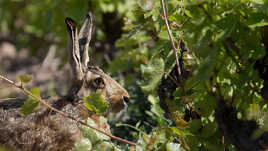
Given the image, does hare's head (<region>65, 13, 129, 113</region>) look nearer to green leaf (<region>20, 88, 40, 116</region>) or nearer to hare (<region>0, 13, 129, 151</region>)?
hare (<region>0, 13, 129, 151</region>)

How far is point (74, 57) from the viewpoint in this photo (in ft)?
9.14

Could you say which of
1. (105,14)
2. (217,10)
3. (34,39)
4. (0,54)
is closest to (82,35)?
(217,10)

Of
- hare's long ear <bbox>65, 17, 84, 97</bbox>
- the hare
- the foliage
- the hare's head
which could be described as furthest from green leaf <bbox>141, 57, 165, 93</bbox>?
the hare's head

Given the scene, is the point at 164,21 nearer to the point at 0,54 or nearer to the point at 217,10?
the point at 217,10

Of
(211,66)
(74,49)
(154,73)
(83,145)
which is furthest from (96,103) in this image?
(74,49)

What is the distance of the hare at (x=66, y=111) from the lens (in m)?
2.67

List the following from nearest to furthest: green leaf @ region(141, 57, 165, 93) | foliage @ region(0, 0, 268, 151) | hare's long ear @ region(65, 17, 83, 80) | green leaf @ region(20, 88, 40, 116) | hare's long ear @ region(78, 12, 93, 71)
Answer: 1. foliage @ region(0, 0, 268, 151)
2. green leaf @ region(141, 57, 165, 93)
3. green leaf @ region(20, 88, 40, 116)
4. hare's long ear @ region(65, 17, 83, 80)
5. hare's long ear @ region(78, 12, 93, 71)

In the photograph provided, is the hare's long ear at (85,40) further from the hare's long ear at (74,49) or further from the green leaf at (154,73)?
the green leaf at (154,73)

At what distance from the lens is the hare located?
2.67m

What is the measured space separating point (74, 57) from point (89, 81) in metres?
0.31

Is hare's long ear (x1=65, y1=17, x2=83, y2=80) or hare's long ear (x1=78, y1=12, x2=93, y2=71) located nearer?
hare's long ear (x1=65, y1=17, x2=83, y2=80)

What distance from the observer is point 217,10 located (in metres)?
1.36

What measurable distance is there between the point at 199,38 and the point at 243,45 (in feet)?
0.63

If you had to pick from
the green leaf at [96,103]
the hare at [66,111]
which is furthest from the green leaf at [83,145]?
the hare at [66,111]
